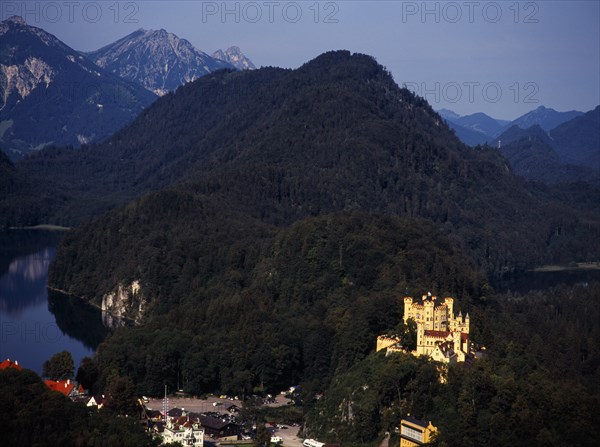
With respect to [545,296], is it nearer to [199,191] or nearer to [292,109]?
[199,191]

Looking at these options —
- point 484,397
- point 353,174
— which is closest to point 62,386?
point 484,397

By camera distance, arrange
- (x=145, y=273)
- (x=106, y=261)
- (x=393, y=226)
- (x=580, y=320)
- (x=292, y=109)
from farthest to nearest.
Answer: (x=292, y=109), (x=106, y=261), (x=145, y=273), (x=393, y=226), (x=580, y=320)

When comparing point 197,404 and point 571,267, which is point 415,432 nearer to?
point 197,404

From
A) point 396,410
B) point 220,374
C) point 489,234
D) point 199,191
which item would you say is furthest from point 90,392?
point 489,234

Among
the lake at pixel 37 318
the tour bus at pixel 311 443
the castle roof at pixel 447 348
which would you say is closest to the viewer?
the tour bus at pixel 311 443

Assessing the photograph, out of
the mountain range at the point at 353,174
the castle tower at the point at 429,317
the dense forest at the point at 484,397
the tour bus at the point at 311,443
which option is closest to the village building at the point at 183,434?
the tour bus at the point at 311,443

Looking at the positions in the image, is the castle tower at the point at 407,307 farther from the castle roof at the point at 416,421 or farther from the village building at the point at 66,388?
the village building at the point at 66,388

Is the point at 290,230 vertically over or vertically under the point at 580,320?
over
